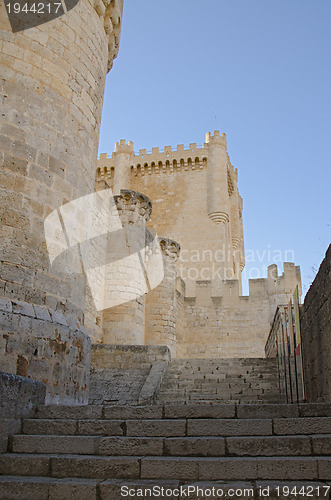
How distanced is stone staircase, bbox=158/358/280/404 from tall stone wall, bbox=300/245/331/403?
1992 mm

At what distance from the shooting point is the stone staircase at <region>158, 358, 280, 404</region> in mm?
8141

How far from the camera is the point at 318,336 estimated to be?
5.42 metres

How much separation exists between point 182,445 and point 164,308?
13330 millimetres

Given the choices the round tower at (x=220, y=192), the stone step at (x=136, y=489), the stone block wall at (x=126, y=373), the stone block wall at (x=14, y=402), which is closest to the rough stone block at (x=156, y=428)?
the stone step at (x=136, y=489)

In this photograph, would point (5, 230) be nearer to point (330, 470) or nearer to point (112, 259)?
point (330, 470)

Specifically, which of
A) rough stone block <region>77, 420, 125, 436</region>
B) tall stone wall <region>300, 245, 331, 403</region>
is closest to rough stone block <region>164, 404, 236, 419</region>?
rough stone block <region>77, 420, 125, 436</region>

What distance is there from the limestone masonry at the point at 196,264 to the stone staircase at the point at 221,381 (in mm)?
3404

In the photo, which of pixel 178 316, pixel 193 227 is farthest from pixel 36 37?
pixel 193 227

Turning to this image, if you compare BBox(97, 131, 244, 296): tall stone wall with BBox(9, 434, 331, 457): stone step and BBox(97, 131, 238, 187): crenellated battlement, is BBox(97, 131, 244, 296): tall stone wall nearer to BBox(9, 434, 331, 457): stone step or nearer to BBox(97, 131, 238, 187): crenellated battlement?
BBox(97, 131, 238, 187): crenellated battlement

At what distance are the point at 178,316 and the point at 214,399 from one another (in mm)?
10494

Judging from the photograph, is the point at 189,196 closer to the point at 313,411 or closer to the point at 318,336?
the point at 318,336

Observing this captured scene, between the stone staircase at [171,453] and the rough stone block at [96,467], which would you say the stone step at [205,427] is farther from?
the rough stone block at [96,467]

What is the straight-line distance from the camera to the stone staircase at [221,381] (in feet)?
26.7

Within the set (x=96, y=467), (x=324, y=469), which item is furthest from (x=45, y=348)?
(x=324, y=469)
